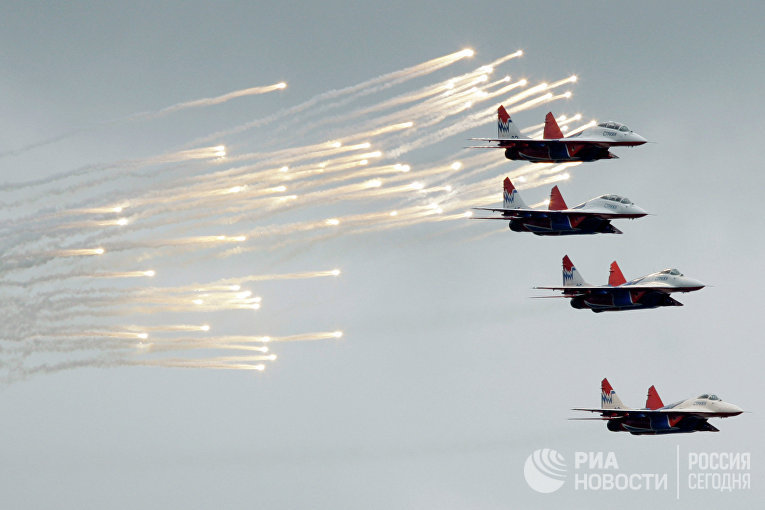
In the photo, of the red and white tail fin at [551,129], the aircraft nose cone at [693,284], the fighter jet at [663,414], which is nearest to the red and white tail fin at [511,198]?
the red and white tail fin at [551,129]

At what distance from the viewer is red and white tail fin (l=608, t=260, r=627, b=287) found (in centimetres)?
9444

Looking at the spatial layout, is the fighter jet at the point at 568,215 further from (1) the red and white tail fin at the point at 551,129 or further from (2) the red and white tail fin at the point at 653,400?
(2) the red and white tail fin at the point at 653,400

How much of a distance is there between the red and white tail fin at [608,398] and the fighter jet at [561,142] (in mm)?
19164

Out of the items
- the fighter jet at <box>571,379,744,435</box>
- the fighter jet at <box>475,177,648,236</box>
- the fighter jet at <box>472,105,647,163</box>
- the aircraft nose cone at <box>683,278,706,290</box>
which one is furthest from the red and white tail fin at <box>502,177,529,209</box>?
the fighter jet at <box>571,379,744,435</box>

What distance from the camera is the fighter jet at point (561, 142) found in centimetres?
9050

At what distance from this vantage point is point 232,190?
93.9m

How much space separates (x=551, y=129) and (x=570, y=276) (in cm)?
1174

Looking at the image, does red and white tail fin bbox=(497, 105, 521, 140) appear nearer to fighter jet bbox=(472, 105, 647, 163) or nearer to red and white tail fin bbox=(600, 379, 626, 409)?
fighter jet bbox=(472, 105, 647, 163)

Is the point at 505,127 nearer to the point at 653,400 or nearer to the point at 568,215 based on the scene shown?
the point at 568,215

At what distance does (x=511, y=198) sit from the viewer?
3558 inches

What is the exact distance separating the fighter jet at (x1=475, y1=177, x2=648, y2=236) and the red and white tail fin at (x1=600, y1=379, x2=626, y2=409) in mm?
14175

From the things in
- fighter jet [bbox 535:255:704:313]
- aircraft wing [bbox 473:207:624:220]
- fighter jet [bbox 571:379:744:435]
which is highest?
aircraft wing [bbox 473:207:624:220]

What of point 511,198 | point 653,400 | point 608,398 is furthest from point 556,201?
point 653,400

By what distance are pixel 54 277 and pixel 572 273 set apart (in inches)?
1573
